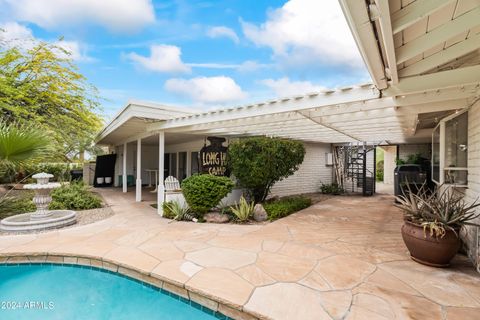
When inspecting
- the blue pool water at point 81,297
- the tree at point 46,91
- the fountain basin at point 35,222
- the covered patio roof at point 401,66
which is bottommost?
the blue pool water at point 81,297

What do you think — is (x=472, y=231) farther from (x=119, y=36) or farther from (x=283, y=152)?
(x=119, y=36)

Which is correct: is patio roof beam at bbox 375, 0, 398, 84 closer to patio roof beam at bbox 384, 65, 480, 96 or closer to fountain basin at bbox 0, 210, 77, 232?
patio roof beam at bbox 384, 65, 480, 96

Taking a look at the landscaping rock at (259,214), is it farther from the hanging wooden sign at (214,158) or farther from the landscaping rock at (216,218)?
the hanging wooden sign at (214,158)

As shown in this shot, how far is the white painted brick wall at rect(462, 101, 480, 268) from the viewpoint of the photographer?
3584 millimetres

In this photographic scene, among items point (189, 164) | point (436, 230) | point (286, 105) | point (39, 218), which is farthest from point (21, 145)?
point (436, 230)

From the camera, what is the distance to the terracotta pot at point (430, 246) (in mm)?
3352

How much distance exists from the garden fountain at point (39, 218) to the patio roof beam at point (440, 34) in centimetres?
694

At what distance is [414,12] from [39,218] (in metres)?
7.42

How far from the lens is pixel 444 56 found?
2699 millimetres

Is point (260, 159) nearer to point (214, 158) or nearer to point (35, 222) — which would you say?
point (214, 158)

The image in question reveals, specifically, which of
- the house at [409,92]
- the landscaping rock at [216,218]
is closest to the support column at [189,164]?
the house at [409,92]

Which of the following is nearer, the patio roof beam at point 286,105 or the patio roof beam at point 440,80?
the patio roof beam at point 440,80

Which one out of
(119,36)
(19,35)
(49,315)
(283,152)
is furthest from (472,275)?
(19,35)

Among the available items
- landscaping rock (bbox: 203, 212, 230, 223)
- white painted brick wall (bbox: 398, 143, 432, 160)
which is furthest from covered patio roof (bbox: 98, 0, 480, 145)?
white painted brick wall (bbox: 398, 143, 432, 160)
